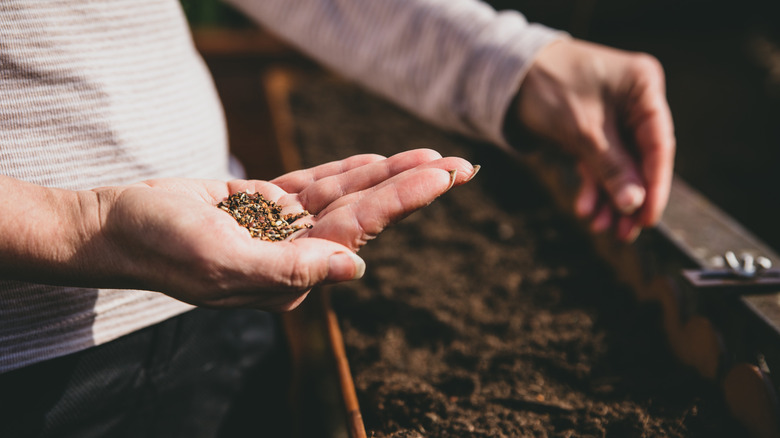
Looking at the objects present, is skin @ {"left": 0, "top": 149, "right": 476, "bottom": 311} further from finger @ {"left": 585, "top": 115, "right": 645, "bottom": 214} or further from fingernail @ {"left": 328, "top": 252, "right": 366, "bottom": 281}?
finger @ {"left": 585, "top": 115, "right": 645, "bottom": 214}

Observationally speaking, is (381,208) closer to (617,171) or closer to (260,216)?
(260,216)

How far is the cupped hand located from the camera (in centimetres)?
55

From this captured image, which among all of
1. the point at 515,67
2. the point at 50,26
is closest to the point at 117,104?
the point at 50,26

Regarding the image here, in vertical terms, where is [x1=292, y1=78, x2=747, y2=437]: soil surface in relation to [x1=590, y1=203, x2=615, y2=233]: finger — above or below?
below

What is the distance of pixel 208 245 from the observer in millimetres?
545

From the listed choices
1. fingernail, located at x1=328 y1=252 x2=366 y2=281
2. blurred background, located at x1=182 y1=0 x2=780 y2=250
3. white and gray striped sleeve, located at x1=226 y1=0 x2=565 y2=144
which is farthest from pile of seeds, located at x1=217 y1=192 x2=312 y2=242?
blurred background, located at x1=182 y1=0 x2=780 y2=250

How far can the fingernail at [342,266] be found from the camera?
0.56m

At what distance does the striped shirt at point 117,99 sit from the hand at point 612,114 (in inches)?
2.7

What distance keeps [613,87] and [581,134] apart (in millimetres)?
129

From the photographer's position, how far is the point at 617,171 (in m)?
1.07

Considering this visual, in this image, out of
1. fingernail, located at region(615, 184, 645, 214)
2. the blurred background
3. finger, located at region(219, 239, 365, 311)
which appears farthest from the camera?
the blurred background

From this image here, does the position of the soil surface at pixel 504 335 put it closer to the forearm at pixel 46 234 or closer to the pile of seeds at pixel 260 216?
the pile of seeds at pixel 260 216

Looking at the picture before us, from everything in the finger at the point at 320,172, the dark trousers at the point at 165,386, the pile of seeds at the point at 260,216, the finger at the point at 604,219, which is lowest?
the dark trousers at the point at 165,386

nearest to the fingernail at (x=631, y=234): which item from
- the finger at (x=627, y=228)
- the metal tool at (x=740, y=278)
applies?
the finger at (x=627, y=228)
